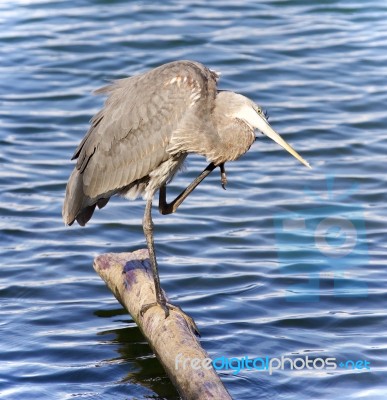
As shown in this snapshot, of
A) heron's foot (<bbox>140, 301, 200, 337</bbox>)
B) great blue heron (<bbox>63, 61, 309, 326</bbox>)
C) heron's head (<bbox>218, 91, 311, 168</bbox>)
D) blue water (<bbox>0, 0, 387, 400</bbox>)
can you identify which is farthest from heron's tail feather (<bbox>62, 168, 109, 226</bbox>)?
heron's head (<bbox>218, 91, 311, 168</bbox>)

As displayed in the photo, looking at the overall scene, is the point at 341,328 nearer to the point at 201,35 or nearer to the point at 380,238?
the point at 380,238

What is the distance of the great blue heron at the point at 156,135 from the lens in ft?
25.0

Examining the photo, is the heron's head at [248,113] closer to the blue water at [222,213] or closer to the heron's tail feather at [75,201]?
the heron's tail feather at [75,201]

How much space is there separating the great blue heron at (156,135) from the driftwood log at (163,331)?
167 millimetres

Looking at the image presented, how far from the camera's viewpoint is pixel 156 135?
313 inches

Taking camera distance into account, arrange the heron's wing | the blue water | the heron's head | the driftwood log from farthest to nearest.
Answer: the blue water < the heron's wing < the heron's head < the driftwood log

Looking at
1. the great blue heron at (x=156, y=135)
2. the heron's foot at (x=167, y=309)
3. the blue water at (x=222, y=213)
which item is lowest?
the blue water at (x=222, y=213)

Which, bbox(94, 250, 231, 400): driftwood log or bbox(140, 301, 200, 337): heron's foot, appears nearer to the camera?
bbox(94, 250, 231, 400): driftwood log

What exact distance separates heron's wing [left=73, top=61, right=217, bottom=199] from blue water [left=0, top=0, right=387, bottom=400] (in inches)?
51.2

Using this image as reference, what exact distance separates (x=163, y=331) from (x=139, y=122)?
6.12 feet

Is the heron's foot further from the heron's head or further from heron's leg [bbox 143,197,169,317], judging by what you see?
the heron's head

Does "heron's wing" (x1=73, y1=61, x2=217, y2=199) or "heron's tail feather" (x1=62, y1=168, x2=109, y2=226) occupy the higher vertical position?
"heron's wing" (x1=73, y1=61, x2=217, y2=199)

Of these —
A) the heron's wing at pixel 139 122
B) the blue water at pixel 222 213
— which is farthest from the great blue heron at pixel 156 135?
the blue water at pixel 222 213

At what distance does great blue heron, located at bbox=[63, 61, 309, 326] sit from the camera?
7.62m
